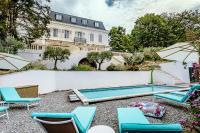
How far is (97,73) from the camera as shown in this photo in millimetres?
18266

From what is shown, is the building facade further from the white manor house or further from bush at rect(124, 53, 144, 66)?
bush at rect(124, 53, 144, 66)

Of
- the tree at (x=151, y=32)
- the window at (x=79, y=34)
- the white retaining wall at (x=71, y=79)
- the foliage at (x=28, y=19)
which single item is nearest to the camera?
the white retaining wall at (x=71, y=79)

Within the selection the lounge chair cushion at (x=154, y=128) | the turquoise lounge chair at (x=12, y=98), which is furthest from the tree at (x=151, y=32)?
the lounge chair cushion at (x=154, y=128)

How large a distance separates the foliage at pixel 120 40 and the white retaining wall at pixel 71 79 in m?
18.7

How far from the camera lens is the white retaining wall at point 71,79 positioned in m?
13.5

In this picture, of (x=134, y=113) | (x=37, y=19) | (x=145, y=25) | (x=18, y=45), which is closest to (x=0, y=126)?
(x=134, y=113)

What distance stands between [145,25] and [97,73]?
25958 millimetres

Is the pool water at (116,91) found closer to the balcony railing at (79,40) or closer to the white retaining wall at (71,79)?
the white retaining wall at (71,79)

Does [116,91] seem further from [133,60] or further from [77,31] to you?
[77,31]

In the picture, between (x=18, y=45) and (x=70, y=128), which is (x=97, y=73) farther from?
(x=70, y=128)

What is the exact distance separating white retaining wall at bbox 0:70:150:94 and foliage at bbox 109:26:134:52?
1866cm

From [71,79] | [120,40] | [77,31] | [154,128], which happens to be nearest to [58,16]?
[77,31]

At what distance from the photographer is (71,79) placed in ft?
56.5

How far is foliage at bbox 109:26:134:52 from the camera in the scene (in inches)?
1561
